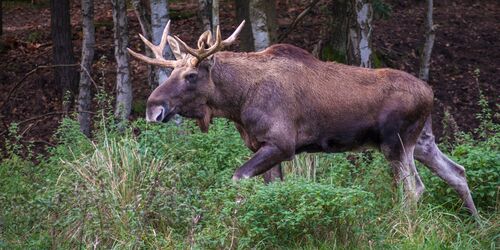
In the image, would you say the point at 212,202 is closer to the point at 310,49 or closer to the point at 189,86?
the point at 189,86

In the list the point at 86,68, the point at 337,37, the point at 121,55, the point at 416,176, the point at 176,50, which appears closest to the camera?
the point at 416,176

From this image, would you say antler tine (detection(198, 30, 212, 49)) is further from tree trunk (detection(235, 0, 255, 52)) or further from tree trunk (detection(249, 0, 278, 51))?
tree trunk (detection(235, 0, 255, 52))

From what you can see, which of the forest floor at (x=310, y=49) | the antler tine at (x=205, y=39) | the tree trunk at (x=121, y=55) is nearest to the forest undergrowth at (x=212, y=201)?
the antler tine at (x=205, y=39)

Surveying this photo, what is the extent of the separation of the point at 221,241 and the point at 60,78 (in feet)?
33.3

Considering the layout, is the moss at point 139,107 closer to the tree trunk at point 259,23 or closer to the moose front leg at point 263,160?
the tree trunk at point 259,23

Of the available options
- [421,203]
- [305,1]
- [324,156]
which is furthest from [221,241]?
[305,1]

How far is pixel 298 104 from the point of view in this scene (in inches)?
416

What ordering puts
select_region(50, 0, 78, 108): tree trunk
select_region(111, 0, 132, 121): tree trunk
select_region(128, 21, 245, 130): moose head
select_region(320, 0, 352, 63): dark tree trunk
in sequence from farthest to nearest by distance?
select_region(50, 0, 78, 108): tree trunk, select_region(320, 0, 352, 63): dark tree trunk, select_region(111, 0, 132, 121): tree trunk, select_region(128, 21, 245, 130): moose head

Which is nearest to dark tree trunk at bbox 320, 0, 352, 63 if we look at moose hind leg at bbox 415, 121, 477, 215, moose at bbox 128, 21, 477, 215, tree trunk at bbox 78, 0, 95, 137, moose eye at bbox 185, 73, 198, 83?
tree trunk at bbox 78, 0, 95, 137

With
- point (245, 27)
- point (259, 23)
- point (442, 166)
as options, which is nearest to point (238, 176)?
point (442, 166)

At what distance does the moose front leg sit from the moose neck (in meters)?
0.59

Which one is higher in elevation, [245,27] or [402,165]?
[245,27]

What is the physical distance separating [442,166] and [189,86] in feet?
9.70

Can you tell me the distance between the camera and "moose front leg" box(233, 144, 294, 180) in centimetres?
1009
